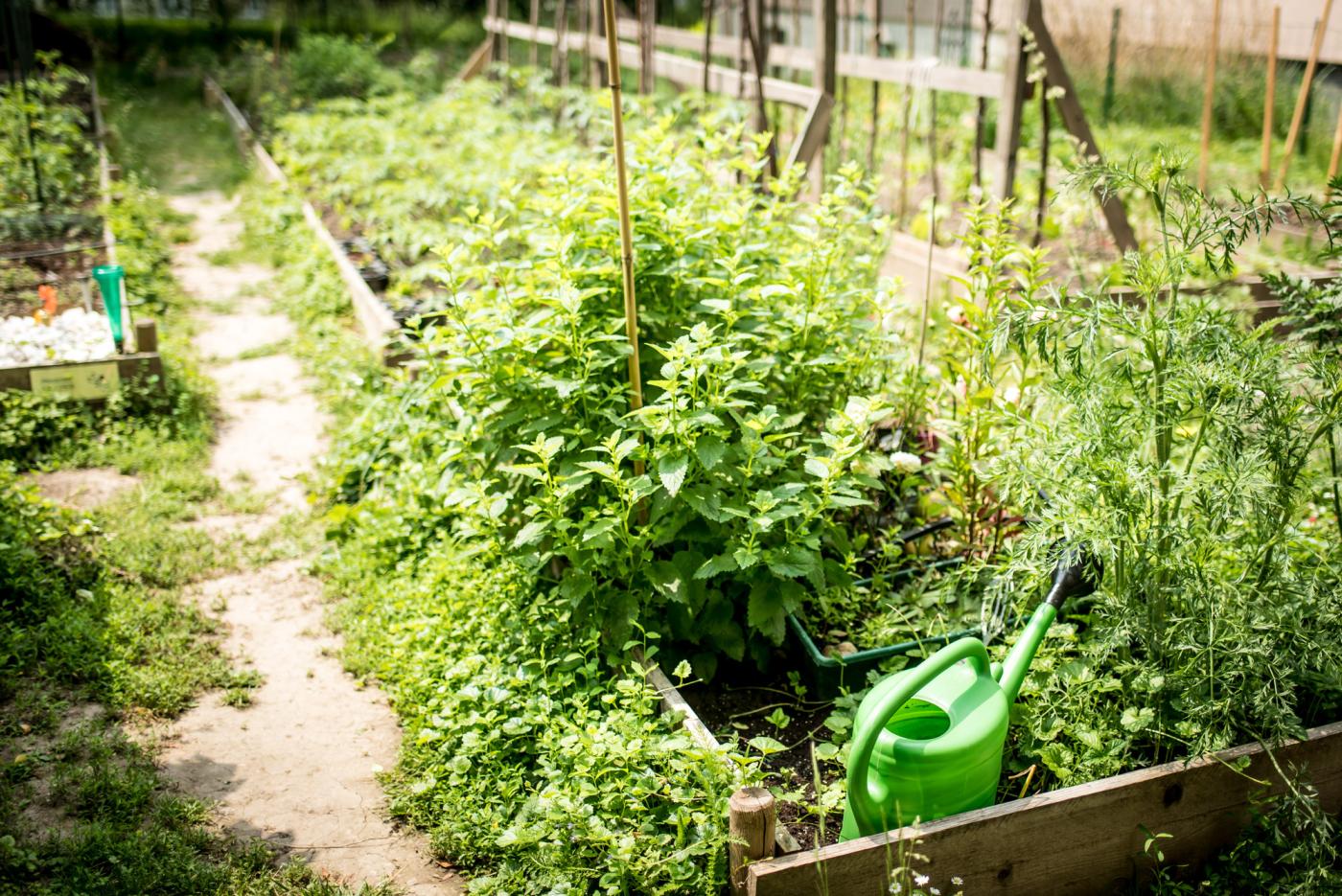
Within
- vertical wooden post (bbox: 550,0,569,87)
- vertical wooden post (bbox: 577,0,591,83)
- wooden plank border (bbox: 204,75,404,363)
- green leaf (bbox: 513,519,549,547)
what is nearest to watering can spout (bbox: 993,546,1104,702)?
green leaf (bbox: 513,519,549,547)

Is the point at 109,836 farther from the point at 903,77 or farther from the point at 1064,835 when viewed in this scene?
the point at 903,77

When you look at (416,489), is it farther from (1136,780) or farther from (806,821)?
(1136,780)

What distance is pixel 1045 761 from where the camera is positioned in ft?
8.81

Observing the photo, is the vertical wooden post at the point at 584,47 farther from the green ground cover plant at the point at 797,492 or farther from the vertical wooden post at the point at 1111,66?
the green ground cover plant at the point at 797,492

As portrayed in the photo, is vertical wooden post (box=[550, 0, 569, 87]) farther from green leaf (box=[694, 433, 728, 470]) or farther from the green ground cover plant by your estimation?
green leaf (box=[694, 433, 728, 470])

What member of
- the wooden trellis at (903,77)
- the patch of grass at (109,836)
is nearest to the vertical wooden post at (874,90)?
the wooden trellis at (903,77)

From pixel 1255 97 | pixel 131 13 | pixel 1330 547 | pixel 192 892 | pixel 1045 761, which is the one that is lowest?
pixel 192 892

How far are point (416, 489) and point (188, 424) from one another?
1.95 m

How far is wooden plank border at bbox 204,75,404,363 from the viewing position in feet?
19.4

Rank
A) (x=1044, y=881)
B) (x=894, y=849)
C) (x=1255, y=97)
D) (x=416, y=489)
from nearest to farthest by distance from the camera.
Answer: (x=894, y=849), (x=1044, y=881), (x=416, y=489), (x=1255, y=97)

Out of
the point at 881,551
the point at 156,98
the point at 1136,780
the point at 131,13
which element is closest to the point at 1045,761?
the point at 1136,780

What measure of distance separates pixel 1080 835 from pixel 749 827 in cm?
88

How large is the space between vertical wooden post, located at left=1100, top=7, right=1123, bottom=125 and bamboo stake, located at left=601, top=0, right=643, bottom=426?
9137mm

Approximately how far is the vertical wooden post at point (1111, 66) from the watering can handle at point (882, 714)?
386 inches
